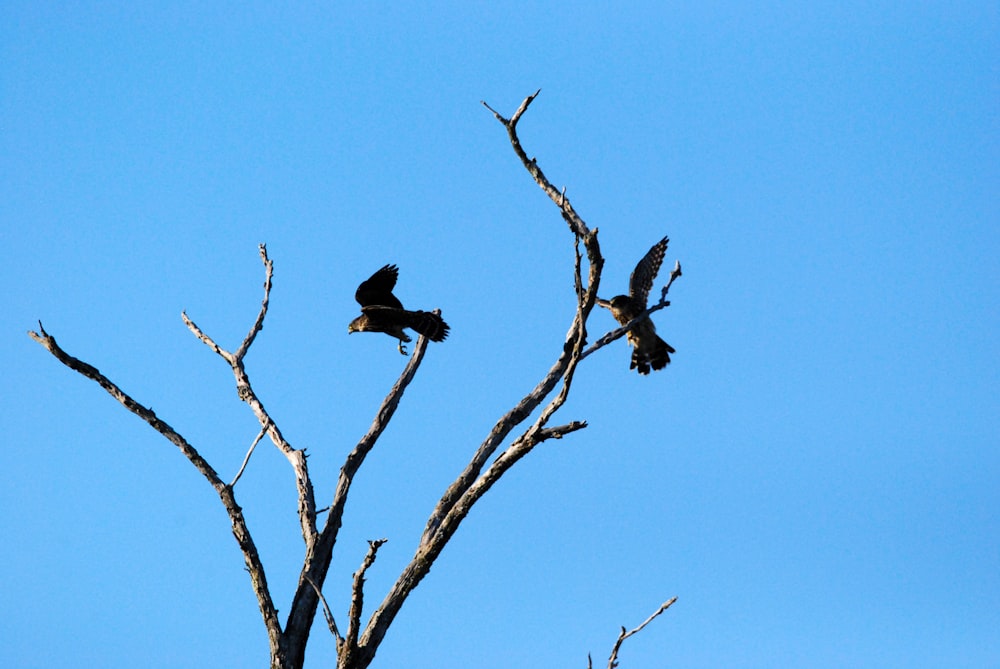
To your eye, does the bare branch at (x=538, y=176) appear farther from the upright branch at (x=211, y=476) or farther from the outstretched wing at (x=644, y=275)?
the outstretched wing at (x=644, y=275)

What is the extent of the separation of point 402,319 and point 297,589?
2575 mm

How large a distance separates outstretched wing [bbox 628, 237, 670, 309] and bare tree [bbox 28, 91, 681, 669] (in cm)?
316

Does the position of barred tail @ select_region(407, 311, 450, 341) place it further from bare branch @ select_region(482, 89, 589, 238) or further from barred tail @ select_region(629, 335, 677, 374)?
barred tail @ select_region(629, 335, 677, 374)

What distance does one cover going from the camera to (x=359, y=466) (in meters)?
7.45

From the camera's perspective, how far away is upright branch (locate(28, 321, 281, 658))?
6730 mm

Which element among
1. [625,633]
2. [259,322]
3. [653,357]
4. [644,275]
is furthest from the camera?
[653,357]

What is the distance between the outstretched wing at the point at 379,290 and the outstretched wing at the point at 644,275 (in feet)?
7.54

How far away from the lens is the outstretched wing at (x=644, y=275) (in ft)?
33.8

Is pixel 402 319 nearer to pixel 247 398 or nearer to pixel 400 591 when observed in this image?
pixel 247 398

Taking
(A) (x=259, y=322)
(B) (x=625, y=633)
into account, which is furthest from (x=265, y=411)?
(B) (x=625, y=633)

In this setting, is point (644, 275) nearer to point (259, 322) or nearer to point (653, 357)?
point (653, 357)

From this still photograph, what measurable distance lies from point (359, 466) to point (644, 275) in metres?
4.03

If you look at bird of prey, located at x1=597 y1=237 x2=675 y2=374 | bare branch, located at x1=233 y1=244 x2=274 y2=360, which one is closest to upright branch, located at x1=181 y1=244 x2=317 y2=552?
bare branch, located at x1=233 y1=244 x2=274 y2=360

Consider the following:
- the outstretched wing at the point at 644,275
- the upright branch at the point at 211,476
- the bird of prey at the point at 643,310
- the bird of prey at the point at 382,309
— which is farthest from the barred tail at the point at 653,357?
the upright branch at the point at 211,476
